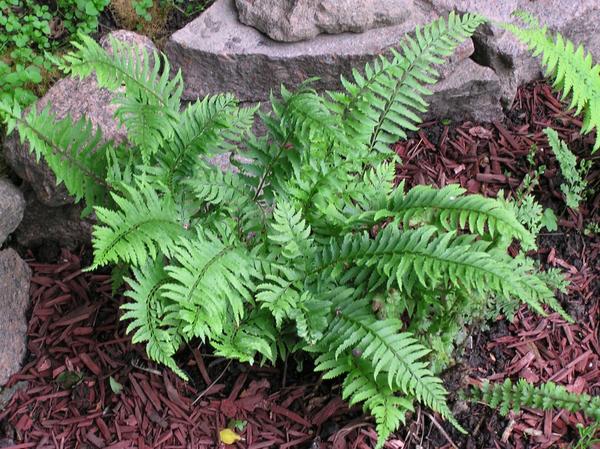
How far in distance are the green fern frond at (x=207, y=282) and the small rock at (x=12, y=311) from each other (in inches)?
45.4

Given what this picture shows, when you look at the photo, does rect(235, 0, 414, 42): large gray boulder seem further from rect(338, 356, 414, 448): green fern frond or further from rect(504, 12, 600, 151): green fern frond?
rect(338, 356, 414, 448): green fern frond

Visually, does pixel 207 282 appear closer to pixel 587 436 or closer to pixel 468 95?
pixel 587 436

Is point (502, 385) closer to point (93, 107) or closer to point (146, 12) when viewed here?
point (93, 107)

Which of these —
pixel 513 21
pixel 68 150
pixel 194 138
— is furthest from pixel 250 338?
pixel 513 21

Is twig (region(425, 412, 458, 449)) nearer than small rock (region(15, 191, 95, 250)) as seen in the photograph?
Yes

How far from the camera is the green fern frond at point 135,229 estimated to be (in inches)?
105

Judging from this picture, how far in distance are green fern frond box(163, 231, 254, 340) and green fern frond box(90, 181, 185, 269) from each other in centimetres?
8

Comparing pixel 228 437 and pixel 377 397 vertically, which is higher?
pixel 377 397

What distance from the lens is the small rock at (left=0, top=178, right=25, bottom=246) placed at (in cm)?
354

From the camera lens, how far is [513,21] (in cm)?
401

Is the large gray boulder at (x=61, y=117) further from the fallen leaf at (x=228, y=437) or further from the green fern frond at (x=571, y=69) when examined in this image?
the green fern frond at (x=571, y=69)

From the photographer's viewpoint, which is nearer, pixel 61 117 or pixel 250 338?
pixel 250 338

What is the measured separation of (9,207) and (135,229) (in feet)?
3.82

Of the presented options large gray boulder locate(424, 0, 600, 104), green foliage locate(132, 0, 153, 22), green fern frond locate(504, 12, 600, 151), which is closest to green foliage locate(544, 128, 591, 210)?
green fern frond locate(504, 12, 600, 151)
